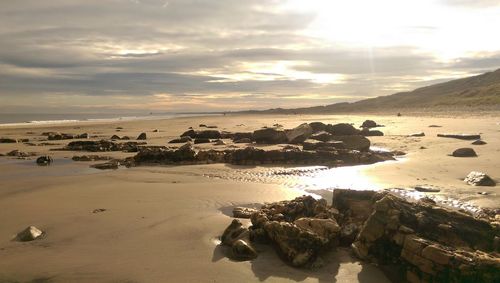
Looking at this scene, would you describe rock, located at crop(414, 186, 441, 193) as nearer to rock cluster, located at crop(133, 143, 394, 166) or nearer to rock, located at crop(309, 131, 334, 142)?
rock cluster, located at crop(133, 143, 394, 166)

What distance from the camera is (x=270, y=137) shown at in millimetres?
18047

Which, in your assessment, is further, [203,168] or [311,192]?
[203,168]

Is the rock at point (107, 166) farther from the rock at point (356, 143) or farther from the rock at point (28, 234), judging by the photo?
the rock at point (356, 143)

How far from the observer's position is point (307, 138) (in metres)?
17.8

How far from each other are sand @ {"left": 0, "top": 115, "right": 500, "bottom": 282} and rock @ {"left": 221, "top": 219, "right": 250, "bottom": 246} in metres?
0.20

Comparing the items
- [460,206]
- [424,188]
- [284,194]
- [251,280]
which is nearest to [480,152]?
[424,188]

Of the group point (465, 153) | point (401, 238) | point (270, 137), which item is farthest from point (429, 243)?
point (270, 137)

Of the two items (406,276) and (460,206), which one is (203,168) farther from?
(406,276)

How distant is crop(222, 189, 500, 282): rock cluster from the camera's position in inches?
157

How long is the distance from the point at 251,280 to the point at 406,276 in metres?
1.55

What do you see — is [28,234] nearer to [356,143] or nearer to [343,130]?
[356,143]

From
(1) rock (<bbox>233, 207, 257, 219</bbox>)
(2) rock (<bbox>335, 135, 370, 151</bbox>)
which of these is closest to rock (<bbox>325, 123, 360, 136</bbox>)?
(2) rock (<bbox>335, 135, 370, 151</bbox>)

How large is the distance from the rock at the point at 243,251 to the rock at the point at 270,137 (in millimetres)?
12925

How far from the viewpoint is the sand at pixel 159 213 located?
4.73 m
